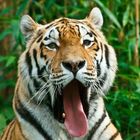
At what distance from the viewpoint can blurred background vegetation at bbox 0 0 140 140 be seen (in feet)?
21.7

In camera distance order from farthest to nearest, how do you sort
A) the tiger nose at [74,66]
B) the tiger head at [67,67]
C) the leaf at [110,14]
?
1. the leaf at [110,14]
2. the tiger head at [67,67]
3. the tiger nose at [74,66]

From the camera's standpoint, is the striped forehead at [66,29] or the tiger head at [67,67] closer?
the tiger head at [67,67]

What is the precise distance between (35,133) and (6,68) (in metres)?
2.07

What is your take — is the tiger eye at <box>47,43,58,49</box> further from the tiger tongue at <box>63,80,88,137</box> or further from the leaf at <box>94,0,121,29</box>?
the leaf at <box>94,0,121,29</box>

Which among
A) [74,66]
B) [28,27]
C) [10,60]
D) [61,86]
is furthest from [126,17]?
[74,66]

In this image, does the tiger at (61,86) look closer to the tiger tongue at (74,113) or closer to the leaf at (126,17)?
the tiger tongue at (74,113)

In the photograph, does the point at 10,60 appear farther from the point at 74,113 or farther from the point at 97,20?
the point at 74,113

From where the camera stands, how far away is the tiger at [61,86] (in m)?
4.87

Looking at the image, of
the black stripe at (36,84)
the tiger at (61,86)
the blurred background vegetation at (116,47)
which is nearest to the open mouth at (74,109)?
the tiger at (61,86)

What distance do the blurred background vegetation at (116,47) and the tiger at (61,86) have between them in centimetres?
118

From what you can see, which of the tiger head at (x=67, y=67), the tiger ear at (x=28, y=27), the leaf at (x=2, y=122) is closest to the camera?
the tiger head at (x=67, y=67)

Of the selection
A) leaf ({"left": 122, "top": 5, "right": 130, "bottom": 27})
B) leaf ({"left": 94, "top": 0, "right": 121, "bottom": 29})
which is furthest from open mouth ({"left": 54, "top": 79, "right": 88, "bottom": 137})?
leaf ({"left": 122, "top": 5, "right": 130, "bottom": 27})

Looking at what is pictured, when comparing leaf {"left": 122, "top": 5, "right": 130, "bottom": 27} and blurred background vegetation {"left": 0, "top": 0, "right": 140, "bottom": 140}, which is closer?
blurred background vegetation {"left": 0, "top": 0, "right": 140, "bottom": 140}

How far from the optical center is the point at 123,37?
23.4ft
